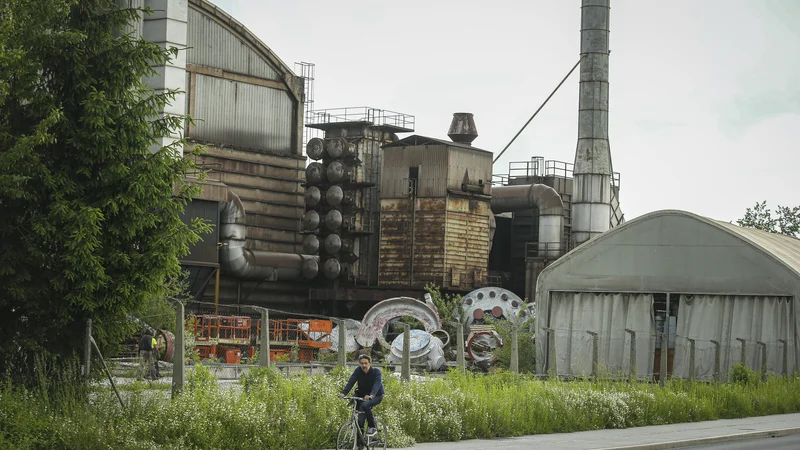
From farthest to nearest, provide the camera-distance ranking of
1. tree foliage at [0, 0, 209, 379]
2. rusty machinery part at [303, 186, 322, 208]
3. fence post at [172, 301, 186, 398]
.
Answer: rusty machinery part at [303, 186, 322, 208], tree foliage at [0, 0, 209, 379], fence post at [172, 301, 186, 398]

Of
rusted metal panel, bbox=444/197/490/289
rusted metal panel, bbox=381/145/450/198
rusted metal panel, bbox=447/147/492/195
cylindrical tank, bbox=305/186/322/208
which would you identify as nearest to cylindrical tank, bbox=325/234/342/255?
cylindrical tank, bbox=305/186/322/208

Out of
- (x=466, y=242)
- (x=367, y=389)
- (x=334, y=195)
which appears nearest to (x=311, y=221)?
(x=334, y=195)

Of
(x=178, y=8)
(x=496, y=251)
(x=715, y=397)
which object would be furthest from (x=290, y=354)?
(x=496, y=251)

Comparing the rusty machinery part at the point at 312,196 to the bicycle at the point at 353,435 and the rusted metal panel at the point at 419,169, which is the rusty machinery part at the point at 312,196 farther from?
the bicycle at the point at 353,435

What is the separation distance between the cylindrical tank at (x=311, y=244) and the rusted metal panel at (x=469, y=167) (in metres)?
7.90

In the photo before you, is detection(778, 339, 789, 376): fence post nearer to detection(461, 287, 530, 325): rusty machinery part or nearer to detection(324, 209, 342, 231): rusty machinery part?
detection(461, 287, 530, 325): rusty machinery part

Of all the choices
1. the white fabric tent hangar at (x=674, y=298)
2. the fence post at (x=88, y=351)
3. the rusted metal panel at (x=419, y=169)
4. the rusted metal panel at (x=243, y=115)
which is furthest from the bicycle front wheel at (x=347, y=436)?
the rusted metal panel at (x=419, y=169)

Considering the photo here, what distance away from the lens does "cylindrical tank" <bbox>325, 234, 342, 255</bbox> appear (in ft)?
198

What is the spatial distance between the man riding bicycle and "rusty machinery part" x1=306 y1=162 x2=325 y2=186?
44.0 metres

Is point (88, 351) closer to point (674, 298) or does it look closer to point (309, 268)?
point (674, 298)

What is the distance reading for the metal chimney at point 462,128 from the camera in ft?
232

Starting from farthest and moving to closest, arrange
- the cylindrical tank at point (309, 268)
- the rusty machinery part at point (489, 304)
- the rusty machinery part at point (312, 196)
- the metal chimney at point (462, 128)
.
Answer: the metal chimney at point (462, 128) < the rusty machinery part at point (312, 196) < the cylindrical tank at point (309, 268) < the rusty machinery part at point (489, 304)

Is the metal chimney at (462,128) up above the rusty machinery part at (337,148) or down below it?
above

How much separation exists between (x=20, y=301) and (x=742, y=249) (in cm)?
2680
